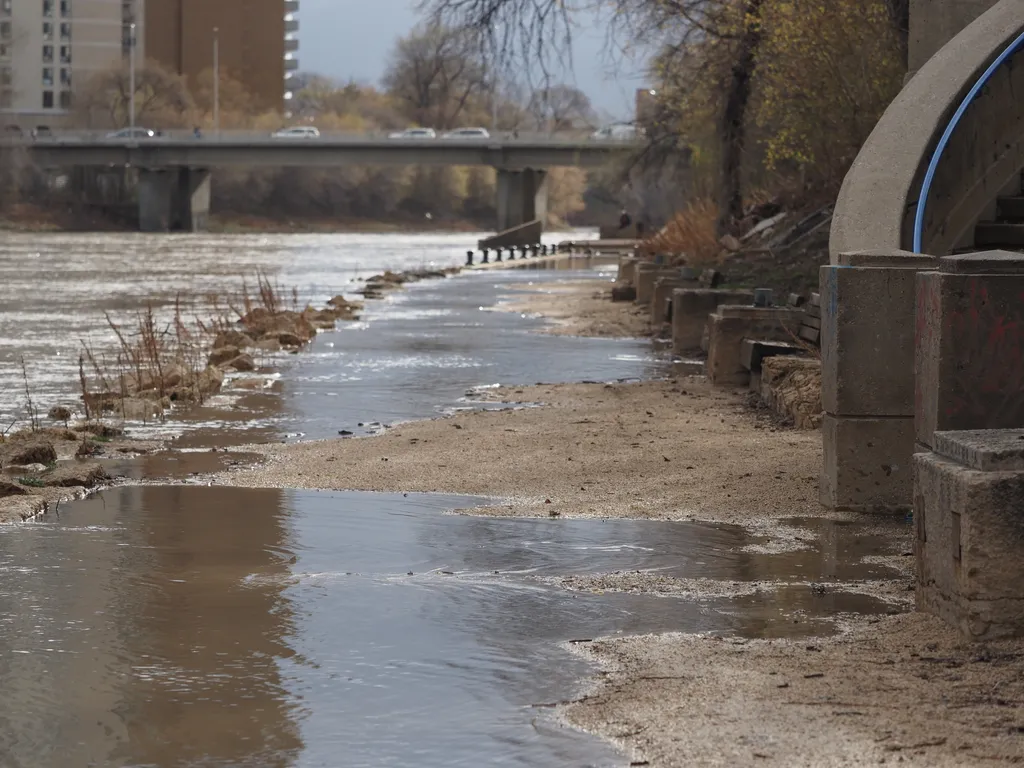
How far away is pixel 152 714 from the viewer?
20.2 feet

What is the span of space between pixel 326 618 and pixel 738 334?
10.4 meters

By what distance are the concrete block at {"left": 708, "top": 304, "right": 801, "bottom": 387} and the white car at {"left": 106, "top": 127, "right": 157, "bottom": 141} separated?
116m

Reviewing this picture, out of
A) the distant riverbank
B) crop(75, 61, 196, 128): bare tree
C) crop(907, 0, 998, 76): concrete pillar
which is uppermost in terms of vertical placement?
crop(75, 61, 196, 128): bare tree

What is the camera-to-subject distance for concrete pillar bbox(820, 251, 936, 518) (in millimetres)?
9867

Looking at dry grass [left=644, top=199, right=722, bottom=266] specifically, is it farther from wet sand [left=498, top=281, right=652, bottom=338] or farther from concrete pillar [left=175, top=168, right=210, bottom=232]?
concrete pillar [left=175, top=168, right=210, bottom=232]

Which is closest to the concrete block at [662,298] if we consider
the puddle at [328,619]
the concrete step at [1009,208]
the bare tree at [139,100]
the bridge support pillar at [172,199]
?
the concrete step at [1009,208]

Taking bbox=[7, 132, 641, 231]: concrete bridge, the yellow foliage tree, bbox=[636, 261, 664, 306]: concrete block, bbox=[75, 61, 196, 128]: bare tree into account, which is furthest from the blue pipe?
bbox=[75, 61, 196, 128]: bare tree

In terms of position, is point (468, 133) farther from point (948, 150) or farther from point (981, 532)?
point (981, 532)

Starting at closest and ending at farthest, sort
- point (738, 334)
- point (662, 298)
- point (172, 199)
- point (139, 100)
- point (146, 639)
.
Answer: point (146, 639), point (738, 334), point (662, 298), point (172, 199), point (139, 100)

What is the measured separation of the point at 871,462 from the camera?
10.1 m

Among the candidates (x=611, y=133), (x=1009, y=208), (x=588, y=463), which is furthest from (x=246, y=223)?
(x=588, y=463)

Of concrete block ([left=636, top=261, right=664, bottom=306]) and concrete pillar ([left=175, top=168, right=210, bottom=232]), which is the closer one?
concrete block ([left=636, top=261, right=664, bottom=306])

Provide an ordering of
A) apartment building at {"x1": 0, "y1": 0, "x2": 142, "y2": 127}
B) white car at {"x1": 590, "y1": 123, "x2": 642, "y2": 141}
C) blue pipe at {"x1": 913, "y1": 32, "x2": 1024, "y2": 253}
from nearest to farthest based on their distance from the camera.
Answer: blue pipe at {"x1": 913, "y1": 32, "x2": 1024, "y2": 253}, white car at {"x1": 590, "y1": 123, "x2": 642, "y2": 141}, apartment building at {"x1": 0, "y1": 0, "x2": 142, "y2": 127}

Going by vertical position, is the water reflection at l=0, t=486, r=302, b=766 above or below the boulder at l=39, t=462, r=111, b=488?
below
